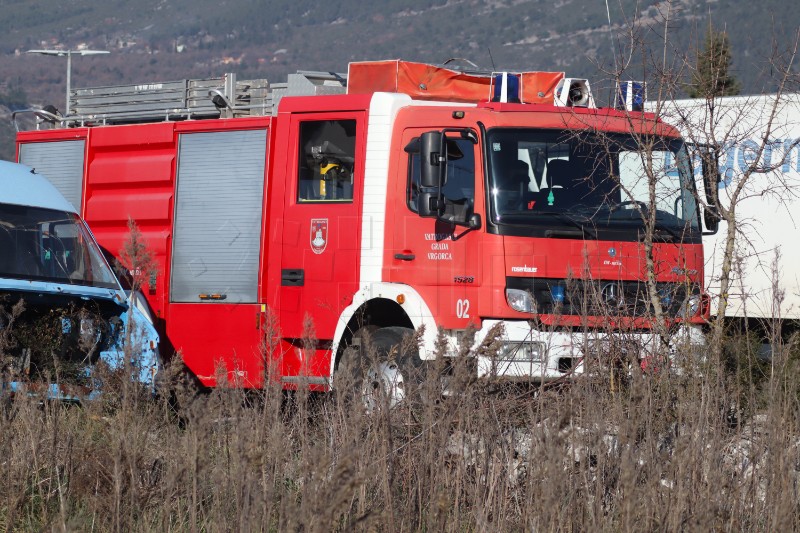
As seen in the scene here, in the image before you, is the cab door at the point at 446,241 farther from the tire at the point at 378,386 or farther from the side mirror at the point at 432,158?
the tire at the point at 378,386

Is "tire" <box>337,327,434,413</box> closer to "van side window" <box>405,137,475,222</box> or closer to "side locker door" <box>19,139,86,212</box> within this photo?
"van side window" <box>405,137,475,222</box>

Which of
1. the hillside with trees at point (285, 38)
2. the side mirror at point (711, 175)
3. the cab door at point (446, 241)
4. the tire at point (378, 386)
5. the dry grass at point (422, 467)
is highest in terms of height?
the hillside with trees at point (285, 38)

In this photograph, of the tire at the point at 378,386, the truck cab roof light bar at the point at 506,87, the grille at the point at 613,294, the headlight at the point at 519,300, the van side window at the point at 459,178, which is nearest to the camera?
the tire at the point at 378,386

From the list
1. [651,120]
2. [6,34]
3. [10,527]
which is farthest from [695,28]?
[6,34]

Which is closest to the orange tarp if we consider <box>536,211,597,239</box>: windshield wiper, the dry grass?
<box>536,211,597,239</box>: windshield wiper

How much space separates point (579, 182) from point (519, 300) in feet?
3.41

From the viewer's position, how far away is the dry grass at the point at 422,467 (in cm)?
459

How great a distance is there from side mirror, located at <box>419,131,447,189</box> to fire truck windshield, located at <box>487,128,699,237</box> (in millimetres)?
369

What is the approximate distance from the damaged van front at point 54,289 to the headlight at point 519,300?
2564 millimetres

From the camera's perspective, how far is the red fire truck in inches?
343

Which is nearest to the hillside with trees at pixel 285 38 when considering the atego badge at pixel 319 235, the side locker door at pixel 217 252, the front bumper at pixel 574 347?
the side locker door at pixel 217 252

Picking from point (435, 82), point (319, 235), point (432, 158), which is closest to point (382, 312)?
point (319, 235)

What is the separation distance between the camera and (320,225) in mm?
9711

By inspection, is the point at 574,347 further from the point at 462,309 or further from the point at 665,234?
the point at 665,234
